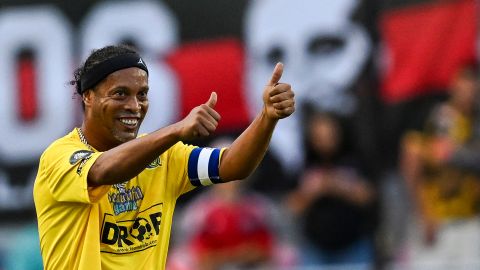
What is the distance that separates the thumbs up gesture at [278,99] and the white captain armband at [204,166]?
47cm

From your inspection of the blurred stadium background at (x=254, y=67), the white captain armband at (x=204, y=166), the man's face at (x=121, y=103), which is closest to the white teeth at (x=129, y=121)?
the man's face at (x=121, y=103)

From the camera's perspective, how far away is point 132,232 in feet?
17.4

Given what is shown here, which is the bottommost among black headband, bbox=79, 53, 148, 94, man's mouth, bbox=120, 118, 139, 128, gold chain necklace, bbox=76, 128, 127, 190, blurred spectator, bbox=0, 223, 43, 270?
blurred spectator, bbox=0, 223, 43, 270

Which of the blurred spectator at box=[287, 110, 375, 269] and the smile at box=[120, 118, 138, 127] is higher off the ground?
the smile at box=[120, 118, 138, 127]

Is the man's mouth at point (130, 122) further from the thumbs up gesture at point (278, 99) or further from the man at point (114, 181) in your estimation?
the thumbs up gesture at point (278, 99)

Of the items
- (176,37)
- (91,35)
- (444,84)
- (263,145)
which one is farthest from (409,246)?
(263,145)

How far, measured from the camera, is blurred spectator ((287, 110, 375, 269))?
410 inches

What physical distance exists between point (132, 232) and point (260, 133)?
30.6 inches

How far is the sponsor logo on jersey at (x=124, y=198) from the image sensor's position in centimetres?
526

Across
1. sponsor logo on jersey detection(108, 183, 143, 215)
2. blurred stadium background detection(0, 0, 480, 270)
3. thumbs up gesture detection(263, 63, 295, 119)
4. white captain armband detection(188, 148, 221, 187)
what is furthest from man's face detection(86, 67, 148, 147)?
blurred stadium background detection(0, 0, 480, 270)

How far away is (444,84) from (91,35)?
3.58 metres

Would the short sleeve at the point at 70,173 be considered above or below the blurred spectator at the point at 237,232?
above

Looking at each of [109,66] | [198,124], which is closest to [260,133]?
[198,124]

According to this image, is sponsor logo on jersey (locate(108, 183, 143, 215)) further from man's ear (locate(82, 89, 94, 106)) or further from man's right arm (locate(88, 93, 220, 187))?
man's ear (locate(82, 89, 94, 106))
